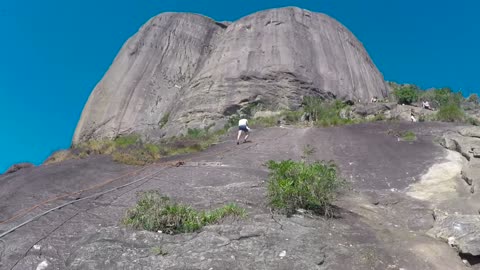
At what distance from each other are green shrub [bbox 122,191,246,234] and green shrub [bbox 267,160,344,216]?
924 mm

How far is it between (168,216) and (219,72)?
26.9m

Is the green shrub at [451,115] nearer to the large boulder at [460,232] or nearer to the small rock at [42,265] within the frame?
the large boulder at [460,232]

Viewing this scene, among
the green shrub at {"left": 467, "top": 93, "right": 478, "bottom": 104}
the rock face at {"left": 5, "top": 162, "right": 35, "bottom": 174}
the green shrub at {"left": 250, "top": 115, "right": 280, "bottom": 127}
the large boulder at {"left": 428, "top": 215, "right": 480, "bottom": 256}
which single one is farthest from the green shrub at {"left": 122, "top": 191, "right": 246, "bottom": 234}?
the green shrub at {"left": 467, "top": 93, "right": 478, "bottom": 104}

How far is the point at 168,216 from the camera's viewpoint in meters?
9.08

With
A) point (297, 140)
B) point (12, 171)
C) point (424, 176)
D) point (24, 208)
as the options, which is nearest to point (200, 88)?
point (297, 140)

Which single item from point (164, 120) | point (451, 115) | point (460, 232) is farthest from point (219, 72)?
point (460, 232)

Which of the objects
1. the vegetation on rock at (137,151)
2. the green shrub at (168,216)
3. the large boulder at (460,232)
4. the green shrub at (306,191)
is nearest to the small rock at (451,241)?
the large boulder at (460,232)

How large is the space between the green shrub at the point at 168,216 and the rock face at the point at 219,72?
19598 millimetres

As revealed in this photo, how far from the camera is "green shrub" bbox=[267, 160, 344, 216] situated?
32.7 feet

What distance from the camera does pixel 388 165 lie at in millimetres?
15023

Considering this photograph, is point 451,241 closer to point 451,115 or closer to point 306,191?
point 306,191

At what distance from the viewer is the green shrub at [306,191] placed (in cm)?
998

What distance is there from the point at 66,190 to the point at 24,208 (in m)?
1.69

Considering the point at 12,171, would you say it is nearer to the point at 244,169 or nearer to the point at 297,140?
the point at 244,169
